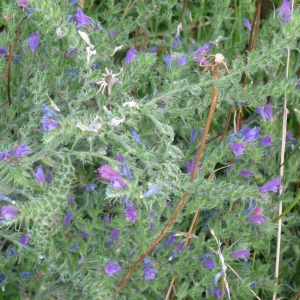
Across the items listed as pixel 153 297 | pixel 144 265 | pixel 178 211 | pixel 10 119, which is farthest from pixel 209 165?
pixel 10 119

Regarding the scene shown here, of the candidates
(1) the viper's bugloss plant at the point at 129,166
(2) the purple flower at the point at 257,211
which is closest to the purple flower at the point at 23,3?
(1) the viper's bugloss plant at the point at 129,166

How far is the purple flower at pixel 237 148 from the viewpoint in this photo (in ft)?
6.76

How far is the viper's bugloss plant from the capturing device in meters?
1.82

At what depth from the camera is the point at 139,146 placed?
1.90m

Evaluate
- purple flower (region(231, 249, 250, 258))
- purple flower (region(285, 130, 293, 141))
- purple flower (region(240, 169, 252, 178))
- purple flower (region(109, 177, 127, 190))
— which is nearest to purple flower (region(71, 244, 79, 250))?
purple flower (region(109, 177, 127, 190))

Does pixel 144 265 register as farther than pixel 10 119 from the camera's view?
No

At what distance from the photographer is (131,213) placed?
78.4 inches

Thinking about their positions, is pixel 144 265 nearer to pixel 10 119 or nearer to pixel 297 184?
pixel 10 119

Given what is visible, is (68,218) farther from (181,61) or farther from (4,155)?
(181,61)

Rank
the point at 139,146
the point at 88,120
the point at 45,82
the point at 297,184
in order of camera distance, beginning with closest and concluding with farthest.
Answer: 1. the point at 88,120
2. the point at 139,146
3. the point at 45,82
4. the point at 297,184

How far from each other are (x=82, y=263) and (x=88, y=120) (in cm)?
58

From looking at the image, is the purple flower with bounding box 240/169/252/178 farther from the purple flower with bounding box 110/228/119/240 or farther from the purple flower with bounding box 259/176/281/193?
the purple flower with bounding box 110/228/119/240

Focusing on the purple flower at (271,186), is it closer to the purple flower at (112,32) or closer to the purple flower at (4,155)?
the purple flower at (112,32)

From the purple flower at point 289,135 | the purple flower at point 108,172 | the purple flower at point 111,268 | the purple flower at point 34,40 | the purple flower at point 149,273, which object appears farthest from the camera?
the purple flower at point 289,135
